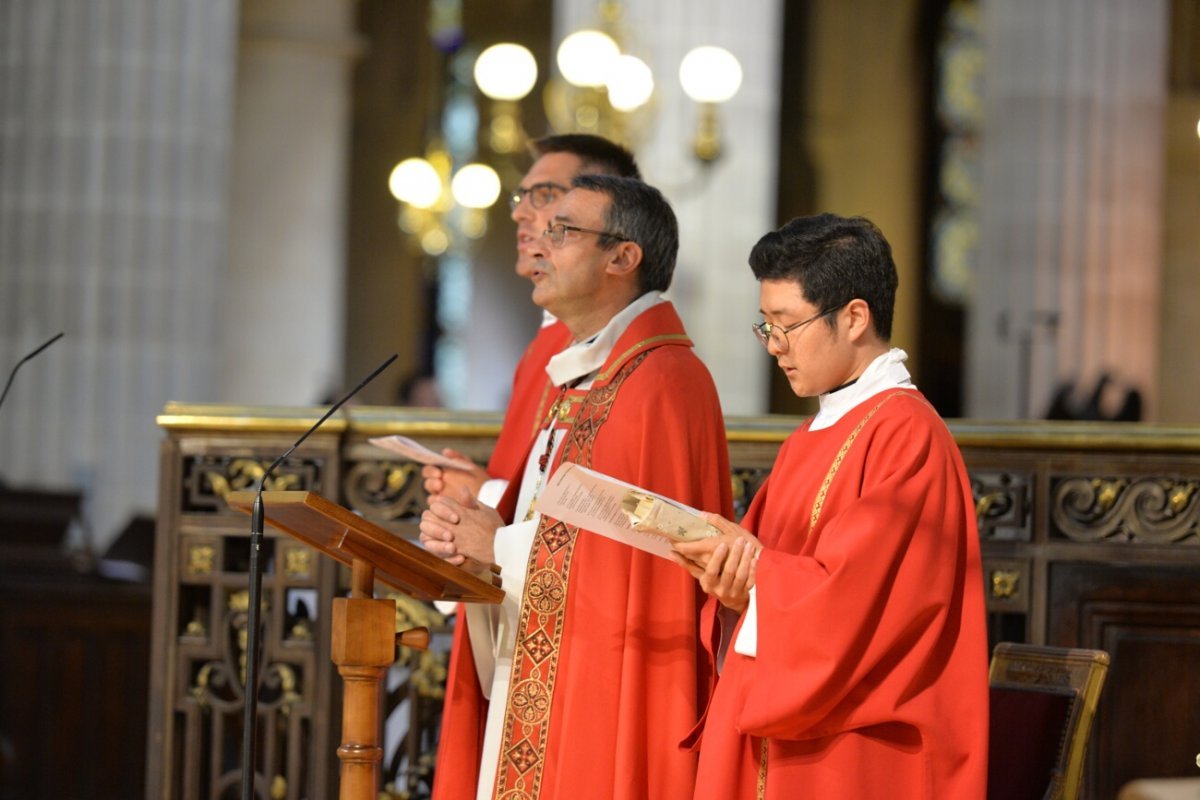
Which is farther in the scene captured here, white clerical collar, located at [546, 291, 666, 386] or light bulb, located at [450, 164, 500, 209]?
light bulb, located at [450, 164, 500, 209]

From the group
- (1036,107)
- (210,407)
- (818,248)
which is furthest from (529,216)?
(1036,107)

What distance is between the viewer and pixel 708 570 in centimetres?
327

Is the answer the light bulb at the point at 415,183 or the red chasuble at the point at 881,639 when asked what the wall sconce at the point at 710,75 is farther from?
the red chasuble at the point at 881,639

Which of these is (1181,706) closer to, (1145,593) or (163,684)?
(1145,593)

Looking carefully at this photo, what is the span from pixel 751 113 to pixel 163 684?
6.78 meters

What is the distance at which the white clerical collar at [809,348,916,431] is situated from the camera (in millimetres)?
3383

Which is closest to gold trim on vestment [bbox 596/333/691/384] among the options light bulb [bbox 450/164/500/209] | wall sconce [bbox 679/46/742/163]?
wall sconce [bbox 679/46/742/163]

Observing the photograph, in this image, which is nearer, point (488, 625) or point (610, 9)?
point (488, 625)

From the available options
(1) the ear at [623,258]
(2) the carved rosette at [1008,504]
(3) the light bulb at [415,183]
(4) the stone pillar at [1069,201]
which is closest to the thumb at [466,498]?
(1) the ear at [623,258]

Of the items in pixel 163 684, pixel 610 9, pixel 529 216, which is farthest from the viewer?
pixel 610 9

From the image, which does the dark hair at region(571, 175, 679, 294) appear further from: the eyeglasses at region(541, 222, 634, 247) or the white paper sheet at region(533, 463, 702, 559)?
the white paper sheet at region(533, 463, 702, 559)

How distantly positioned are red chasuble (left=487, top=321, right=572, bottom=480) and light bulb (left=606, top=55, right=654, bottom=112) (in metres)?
5.29

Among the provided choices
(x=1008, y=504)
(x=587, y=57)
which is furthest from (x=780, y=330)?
(x=587, y=57)

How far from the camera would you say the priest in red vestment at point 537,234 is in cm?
441
